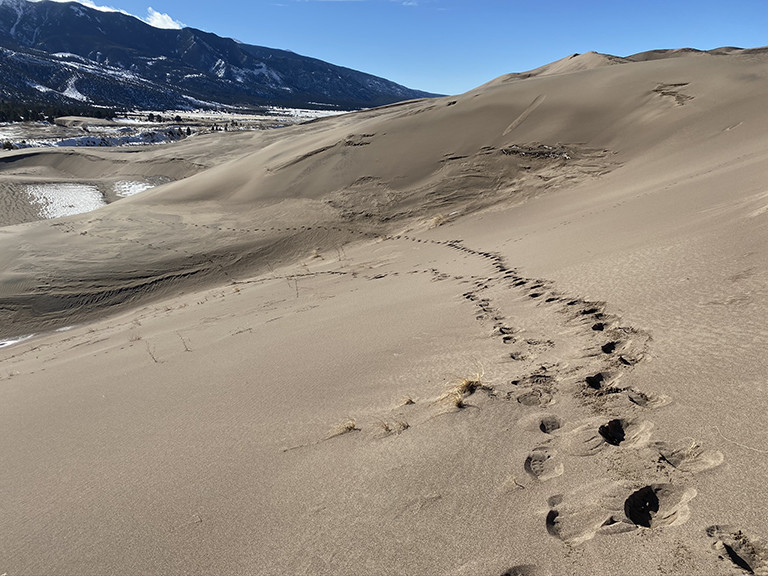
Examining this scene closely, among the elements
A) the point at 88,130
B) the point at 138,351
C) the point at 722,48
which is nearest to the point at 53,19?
the point at 88,130

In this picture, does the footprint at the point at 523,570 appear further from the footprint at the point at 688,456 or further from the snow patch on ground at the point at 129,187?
the snow patch on ground at the point at 129,187

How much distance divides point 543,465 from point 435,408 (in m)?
0.76

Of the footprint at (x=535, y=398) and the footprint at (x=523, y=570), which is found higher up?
the footprint at (x=535, y=398)

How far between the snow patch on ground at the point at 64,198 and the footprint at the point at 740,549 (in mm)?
20159

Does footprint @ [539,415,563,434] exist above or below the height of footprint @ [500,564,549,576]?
above

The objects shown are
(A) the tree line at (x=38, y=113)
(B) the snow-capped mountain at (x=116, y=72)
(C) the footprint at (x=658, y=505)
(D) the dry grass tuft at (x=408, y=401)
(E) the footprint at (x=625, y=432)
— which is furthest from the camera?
(B) the snow-capped mountain at (x=116, y=72)

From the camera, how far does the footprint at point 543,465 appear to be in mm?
2076

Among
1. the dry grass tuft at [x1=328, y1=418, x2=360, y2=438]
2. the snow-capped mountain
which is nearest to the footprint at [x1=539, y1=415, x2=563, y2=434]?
the dry grass tuft at [x1=328, y1=418, x2=360, y2=438]

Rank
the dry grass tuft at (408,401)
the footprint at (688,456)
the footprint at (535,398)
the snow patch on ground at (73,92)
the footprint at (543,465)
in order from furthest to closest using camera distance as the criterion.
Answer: the snow patch on ground at (73,92)
the dry grass tuft at (408,401)
the footprint at (535,398)
the footprint at (543,465)
the footprint at (688,456)

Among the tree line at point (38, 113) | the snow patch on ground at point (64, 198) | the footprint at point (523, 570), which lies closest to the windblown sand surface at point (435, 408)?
the footprint at point (523, 570)

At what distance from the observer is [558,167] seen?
12.5m

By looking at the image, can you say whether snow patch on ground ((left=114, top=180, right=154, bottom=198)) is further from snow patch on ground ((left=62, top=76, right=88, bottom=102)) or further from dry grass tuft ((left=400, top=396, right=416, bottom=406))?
snow patch on ground ((left=62, top=76, right=88, bottom=102))

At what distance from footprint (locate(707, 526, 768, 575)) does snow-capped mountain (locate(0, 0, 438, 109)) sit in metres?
94.9

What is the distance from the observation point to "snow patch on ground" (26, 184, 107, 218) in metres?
18.8
